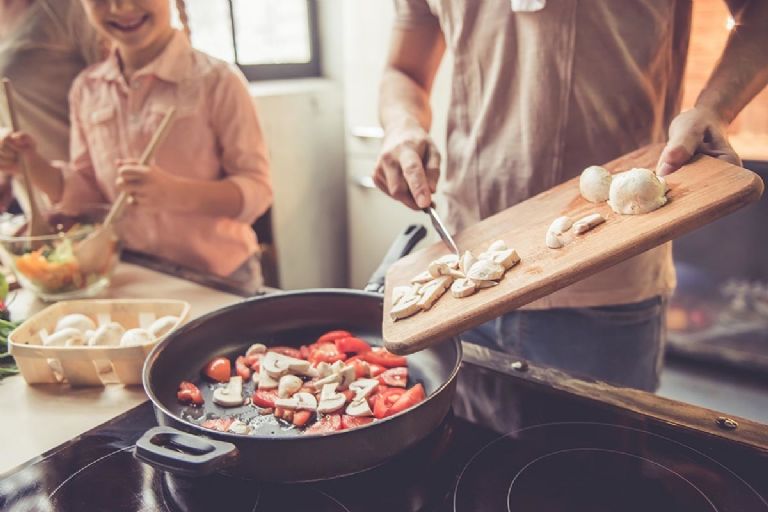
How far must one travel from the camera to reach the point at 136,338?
92 centimetres

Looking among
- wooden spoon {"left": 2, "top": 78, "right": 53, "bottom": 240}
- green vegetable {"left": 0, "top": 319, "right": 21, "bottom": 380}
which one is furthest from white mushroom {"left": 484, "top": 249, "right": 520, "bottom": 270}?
wooden spoon {"left": 2, "top": 78, "right": 53, "bottom": 240}


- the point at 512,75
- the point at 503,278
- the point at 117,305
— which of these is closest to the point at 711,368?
the point at 512,75

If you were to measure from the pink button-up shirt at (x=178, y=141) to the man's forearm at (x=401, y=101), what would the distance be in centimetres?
43

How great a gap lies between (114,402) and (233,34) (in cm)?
209

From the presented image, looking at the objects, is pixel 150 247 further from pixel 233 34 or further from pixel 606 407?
pixel 233 34

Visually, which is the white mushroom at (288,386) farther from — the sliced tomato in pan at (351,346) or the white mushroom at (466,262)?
the white mushroom at (466,262)

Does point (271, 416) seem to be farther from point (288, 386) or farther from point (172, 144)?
point (172, 144)

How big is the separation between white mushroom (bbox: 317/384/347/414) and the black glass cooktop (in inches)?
4.2

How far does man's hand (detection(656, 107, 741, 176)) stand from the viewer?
77 centimetres

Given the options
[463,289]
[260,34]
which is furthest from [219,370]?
[260,34]

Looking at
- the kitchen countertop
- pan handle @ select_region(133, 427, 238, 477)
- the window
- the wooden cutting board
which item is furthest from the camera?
the window

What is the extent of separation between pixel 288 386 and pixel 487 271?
0.30 metres

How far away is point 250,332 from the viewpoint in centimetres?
99

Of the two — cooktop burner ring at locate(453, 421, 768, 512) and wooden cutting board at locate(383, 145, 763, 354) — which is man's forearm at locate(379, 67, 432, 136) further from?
cooktop burner ring at locate(453, 421, 768, 512)
